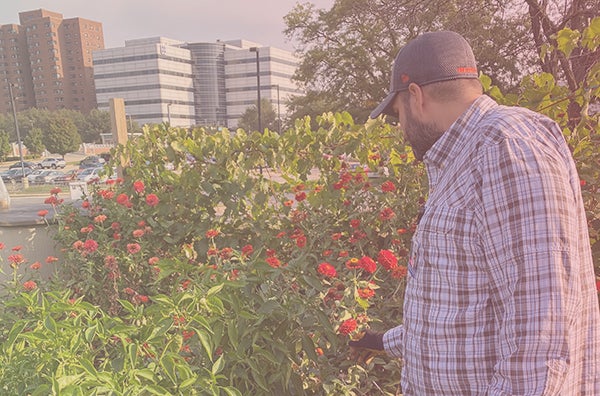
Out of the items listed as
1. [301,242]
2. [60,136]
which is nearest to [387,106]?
[301,242]

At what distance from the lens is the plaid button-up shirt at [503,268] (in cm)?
86

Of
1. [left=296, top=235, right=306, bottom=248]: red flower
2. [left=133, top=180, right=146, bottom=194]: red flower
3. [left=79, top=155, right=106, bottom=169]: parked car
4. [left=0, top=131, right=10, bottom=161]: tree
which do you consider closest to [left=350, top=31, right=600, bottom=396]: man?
[left=296, top=235, right=306, bottom=248]: red flower

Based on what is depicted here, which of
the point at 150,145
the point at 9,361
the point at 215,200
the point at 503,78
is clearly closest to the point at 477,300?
the point at 9,361

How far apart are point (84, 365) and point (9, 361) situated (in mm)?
489

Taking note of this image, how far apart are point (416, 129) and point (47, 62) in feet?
410

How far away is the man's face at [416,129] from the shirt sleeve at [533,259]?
0.80 ft

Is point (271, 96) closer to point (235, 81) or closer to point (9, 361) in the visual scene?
point (235, 81)

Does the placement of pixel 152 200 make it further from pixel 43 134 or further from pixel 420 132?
pixel 43 134

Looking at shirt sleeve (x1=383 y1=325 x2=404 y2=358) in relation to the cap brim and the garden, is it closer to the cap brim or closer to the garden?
the garden

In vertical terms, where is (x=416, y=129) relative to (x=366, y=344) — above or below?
above

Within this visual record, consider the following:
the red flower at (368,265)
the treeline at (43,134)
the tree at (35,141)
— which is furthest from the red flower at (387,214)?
the tree at (35,141)

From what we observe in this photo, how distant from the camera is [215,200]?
345 centimetres

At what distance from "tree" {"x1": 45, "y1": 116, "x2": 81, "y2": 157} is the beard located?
65578mm

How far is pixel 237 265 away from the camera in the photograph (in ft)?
6.64
